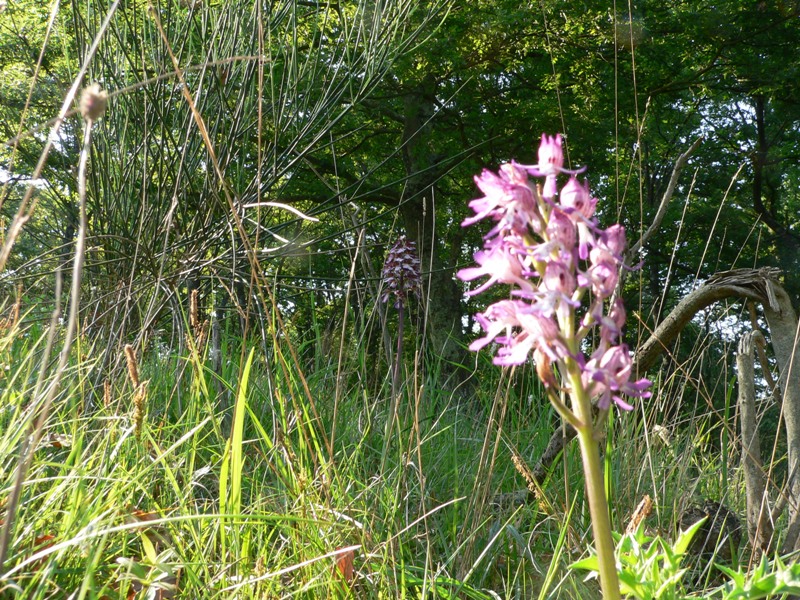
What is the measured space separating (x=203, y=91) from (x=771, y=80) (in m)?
9.82

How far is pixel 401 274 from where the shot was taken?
11.8 feet

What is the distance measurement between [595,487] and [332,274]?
14346mm

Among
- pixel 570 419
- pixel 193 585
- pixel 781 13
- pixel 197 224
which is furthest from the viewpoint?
pixel 781 13

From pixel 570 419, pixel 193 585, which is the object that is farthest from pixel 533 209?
pixel 193 585

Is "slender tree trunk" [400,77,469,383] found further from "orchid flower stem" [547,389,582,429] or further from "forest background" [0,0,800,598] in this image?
"orchid flower stem" [547,389,582,429]

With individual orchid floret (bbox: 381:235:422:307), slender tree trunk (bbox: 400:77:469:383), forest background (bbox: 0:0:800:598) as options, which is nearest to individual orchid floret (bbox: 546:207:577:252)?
forest background (bbox: 0:0:800:598)

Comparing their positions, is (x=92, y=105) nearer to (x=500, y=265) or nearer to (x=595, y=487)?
(x=500, y=265)

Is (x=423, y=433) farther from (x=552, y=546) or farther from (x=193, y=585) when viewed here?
(x=193, y=585)

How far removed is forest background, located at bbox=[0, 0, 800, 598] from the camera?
169 centimetres

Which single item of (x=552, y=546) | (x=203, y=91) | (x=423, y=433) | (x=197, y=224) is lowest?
(x=552, y=546)

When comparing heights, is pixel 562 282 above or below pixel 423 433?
above

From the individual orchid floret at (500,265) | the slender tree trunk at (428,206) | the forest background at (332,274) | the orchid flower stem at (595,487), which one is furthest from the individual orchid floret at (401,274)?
the slender tree trunk at (428,206)

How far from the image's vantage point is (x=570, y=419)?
78cm

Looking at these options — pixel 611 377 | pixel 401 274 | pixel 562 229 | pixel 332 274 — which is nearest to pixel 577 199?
pixel 562 229
